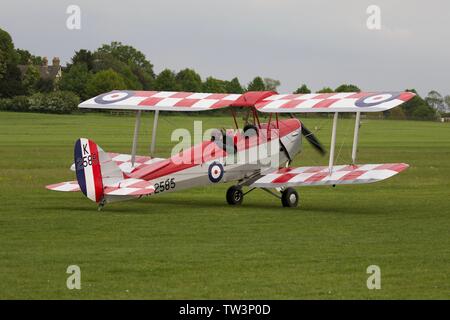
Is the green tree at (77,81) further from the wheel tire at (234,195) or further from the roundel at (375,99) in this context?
the roundel at (375,99)

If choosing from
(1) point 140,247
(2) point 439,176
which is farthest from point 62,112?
(1) point 140,247

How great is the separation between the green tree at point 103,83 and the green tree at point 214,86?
809cm

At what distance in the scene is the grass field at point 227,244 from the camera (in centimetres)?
1070

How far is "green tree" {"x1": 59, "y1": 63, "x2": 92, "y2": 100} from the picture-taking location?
3615 inches

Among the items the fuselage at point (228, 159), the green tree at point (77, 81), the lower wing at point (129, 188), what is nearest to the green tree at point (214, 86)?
the green tree at point (77, 81)

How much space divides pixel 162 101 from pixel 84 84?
2920 inches

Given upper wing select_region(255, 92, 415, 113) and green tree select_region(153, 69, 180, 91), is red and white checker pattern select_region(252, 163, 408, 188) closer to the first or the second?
upper wing select_region(255, 92, 415, 113)

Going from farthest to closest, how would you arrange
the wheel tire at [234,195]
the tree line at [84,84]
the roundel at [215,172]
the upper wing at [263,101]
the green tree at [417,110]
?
the green tree at [417,110] < the tree line at [84,84] < the wheel tire at [234,195] < the roundel at [215,172] < the upper wing at [263,101]

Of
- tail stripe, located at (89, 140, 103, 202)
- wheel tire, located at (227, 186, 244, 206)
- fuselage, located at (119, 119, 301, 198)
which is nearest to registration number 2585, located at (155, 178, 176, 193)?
fuselage, located at (119, 119, 301, 198)

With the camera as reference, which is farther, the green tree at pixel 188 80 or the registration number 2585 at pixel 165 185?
the green tree at pixel 188 80

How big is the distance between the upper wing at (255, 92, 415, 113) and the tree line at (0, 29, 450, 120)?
178ft

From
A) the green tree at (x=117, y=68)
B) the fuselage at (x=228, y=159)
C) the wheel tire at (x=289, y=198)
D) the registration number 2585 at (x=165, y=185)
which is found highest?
the green tree at (x=117, y=68)
